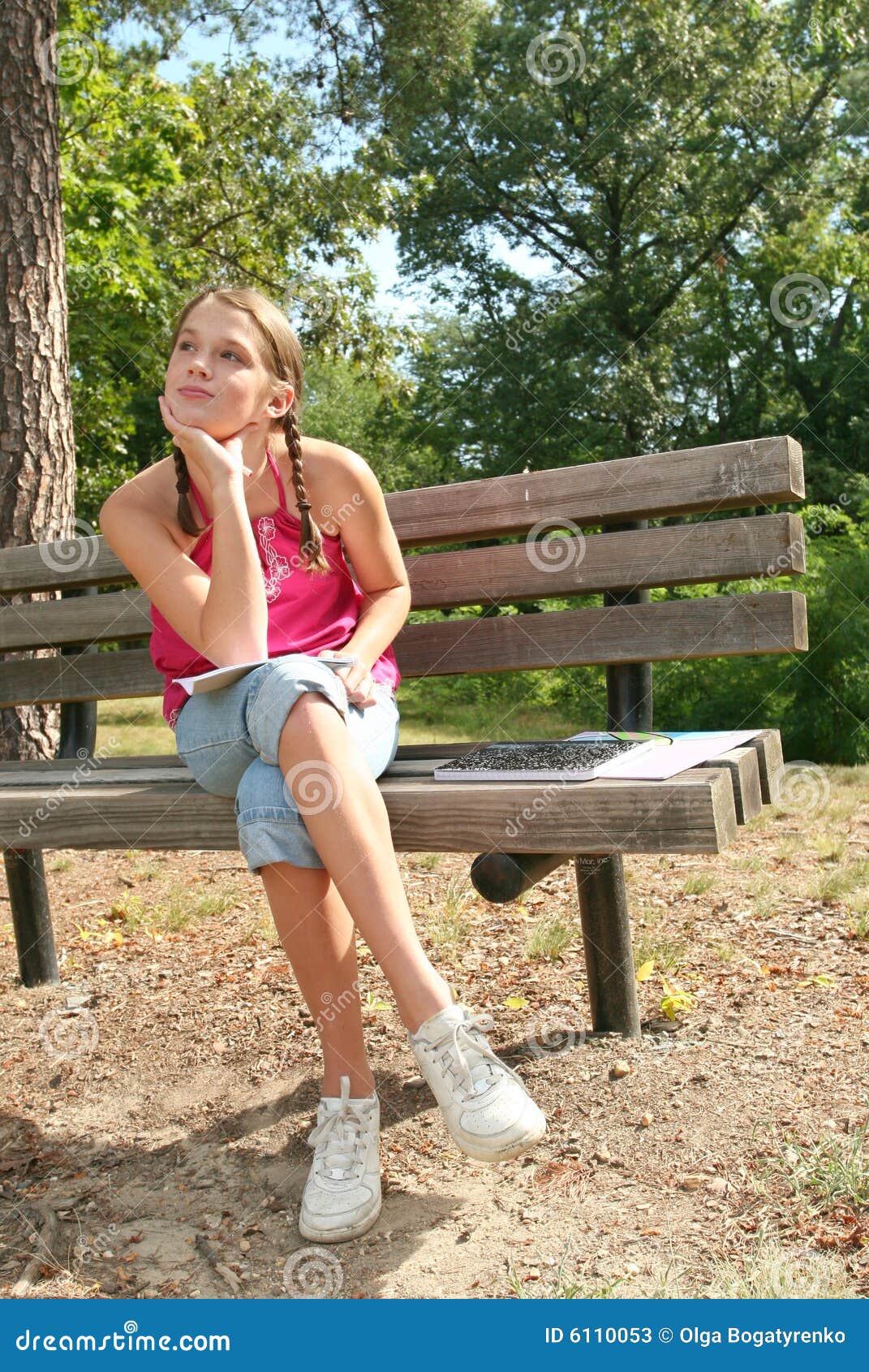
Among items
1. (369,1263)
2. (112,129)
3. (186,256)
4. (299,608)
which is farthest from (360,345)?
(369,1263)

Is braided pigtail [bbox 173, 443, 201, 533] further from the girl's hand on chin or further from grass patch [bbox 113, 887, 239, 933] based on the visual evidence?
grass patch [bbox 113, 887, 239, 933]

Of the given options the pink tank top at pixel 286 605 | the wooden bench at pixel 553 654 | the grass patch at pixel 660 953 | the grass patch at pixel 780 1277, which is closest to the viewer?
the grass patch at pixel 780 1277

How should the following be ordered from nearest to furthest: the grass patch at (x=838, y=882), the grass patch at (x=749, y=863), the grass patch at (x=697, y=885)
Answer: the grass patch at (x=838, y=882)
the grass patch at (x=697, y=885)
the grass patch at (x=749, y=863)

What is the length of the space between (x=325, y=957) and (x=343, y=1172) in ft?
1.18

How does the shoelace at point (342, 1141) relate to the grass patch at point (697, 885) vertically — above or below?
above

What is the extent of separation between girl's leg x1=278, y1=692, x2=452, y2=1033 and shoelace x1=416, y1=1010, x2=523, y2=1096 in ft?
0.15

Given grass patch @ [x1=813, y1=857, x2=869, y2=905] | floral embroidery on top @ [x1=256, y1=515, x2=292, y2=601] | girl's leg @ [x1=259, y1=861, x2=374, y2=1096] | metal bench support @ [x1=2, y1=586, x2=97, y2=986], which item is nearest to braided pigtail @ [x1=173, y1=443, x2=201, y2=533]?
floral embroidery on top @ [x1=256, y1=515, x2=292, y2=601]

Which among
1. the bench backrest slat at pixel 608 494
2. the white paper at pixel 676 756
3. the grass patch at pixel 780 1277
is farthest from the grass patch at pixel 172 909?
the grass patch at pixel 780 1277

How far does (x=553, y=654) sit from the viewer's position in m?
2.79

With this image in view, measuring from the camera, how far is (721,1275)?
1740mm

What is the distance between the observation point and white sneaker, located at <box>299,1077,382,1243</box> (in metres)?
1.99

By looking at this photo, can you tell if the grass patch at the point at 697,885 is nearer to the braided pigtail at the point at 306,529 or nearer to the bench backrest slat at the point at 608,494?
the bench backrest slat at the point at 608,494

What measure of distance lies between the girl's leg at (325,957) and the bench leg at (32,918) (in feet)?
4.89

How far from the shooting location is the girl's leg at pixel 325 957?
2014mm
